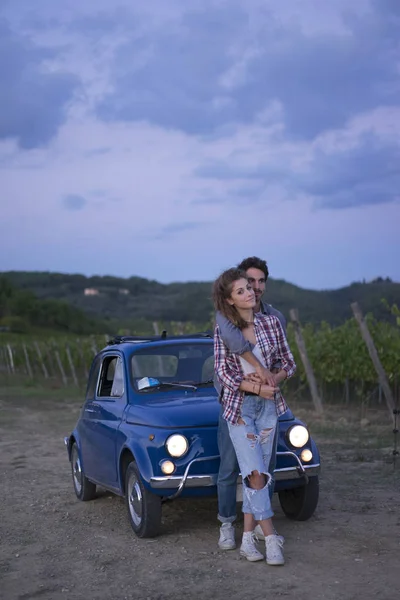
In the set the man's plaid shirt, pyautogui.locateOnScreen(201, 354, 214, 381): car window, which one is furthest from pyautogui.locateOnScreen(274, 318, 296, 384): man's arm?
pyautogui.locateOnScreen(201, 354, 214, 381): car window

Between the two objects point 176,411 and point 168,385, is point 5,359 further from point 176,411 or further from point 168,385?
point 176,411

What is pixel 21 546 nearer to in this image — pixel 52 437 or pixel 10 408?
pixel 52 437

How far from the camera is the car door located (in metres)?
7.75

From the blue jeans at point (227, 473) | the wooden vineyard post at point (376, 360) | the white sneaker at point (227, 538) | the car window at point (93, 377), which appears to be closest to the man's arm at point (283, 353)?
the blue jeans at point (227, 473)

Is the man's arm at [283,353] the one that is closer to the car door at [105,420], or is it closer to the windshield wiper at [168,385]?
the windshield wiper at [168,385]

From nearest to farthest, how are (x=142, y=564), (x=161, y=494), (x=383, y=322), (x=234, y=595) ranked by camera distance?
(x=234, y=595) < (x=142, y=564) < (x=161, y=494) < (x=383, y=322)

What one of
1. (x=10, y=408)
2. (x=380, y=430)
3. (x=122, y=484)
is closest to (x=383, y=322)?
(x=380, y=430)

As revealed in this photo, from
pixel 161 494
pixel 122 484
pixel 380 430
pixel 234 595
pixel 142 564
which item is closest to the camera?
pixel 234 595

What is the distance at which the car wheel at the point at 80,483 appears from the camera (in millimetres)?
8805

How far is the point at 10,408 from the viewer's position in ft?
75.9

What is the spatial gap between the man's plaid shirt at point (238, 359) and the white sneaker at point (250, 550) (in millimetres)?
838

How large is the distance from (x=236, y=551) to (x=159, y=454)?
Answer: 3.06 ft

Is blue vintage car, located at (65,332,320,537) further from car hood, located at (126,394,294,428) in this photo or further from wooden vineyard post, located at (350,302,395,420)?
wooden vineyard post, located at (350,302,395,420)

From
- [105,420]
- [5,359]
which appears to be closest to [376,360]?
[105,420]
